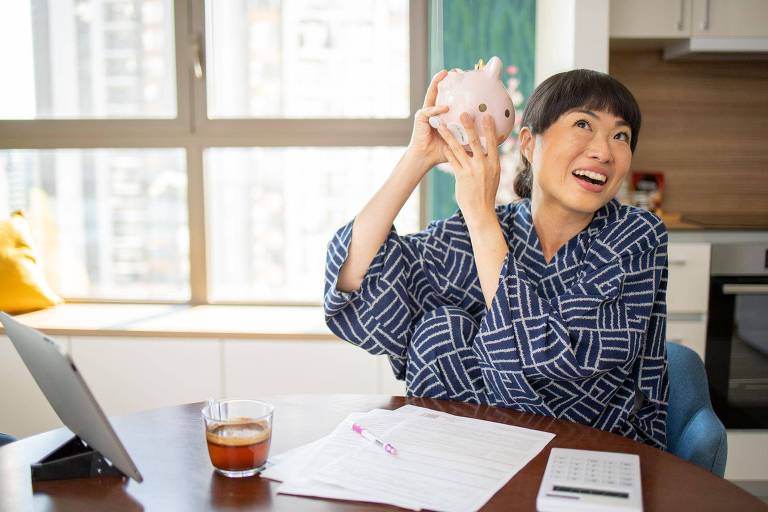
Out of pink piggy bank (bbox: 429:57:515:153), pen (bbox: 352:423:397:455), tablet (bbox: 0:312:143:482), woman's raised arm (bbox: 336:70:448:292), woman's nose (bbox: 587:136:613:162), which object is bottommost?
pen (bbox: 352:423:397:455)

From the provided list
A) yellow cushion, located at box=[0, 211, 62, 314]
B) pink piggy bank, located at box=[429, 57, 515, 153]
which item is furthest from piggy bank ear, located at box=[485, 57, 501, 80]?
yellow cushion, located at box=[0, 211, 62, 314]

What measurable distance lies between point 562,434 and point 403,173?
52cm

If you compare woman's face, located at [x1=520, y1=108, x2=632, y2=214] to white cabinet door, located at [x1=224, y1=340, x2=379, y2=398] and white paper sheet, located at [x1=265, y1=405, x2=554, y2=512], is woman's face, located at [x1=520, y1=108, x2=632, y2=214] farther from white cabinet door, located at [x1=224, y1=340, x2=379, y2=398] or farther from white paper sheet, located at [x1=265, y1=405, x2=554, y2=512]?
white cabinet door, located at [x1=224, y1=340, x2=379, y2=398]

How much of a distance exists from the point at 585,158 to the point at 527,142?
15cm

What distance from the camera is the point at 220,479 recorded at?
3.25ft

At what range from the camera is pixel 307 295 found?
3.43 metres

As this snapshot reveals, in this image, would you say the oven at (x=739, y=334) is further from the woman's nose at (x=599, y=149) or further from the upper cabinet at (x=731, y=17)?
the woman's nose at (x=599, y=149)

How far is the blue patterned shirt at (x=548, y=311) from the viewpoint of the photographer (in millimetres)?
1256

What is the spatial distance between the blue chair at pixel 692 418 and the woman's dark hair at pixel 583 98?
0.42 meters

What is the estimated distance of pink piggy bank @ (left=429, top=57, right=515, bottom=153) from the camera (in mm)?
1301

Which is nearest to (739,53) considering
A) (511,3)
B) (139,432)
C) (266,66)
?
(511,3)

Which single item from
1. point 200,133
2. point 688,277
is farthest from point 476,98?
point 200,133

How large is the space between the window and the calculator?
2355 mm

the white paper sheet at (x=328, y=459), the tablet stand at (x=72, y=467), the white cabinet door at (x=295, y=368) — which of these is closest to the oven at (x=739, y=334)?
the white cabinet door at (x=295, y=368)
